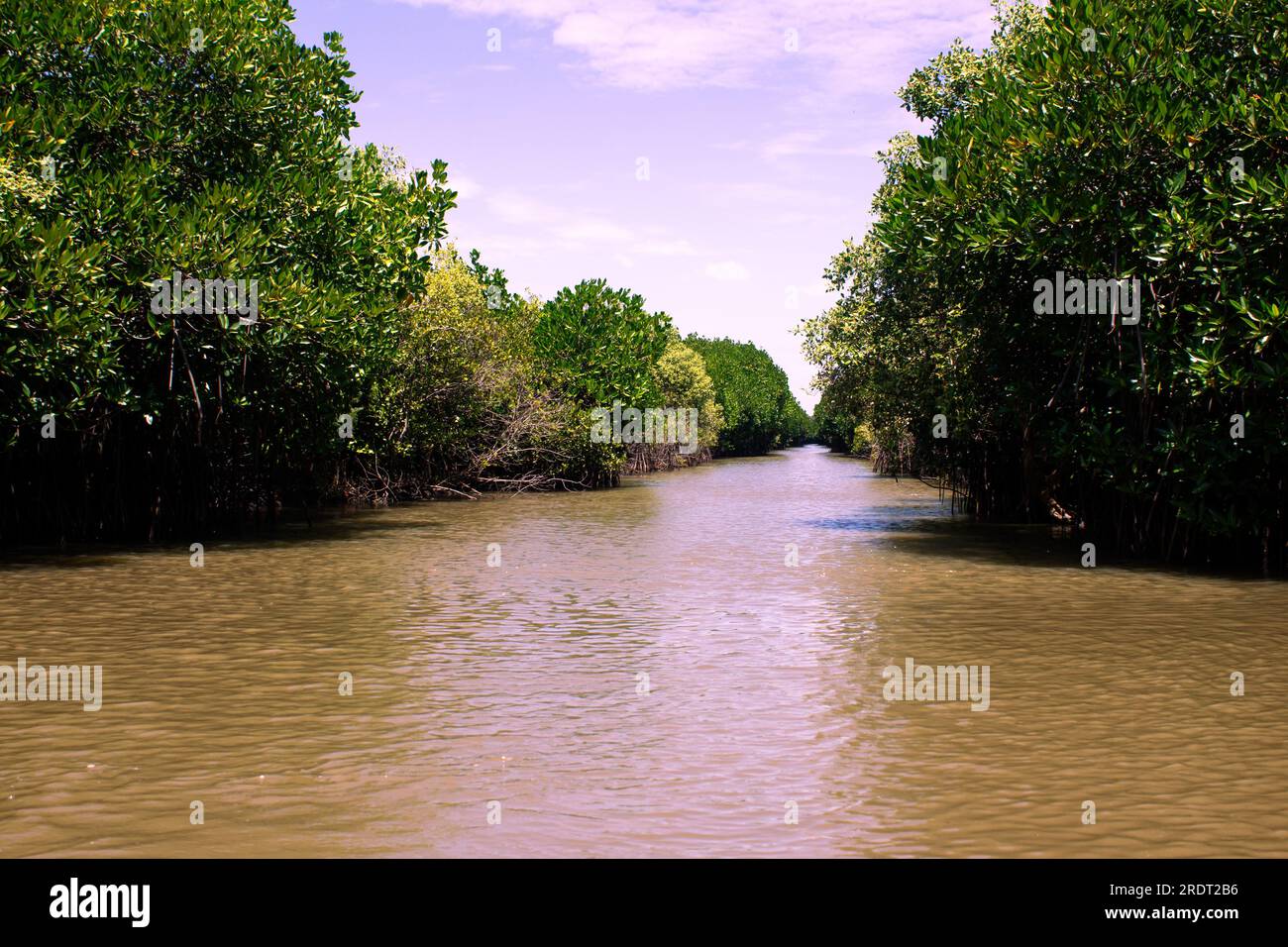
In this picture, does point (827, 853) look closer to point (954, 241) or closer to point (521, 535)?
point (954, 241)

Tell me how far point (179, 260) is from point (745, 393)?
99862 mm

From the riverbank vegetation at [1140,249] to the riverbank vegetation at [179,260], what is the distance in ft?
36.5

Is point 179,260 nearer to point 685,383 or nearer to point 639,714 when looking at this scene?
point 639,714

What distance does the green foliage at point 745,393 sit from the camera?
108438 mm

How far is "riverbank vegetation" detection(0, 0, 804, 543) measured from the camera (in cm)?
1888

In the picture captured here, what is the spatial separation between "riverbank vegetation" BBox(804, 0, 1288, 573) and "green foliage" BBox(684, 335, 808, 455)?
78.6m

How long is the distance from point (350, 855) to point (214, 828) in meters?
0.92

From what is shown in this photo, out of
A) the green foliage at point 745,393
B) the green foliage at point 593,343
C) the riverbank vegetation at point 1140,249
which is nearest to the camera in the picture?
the riverbank vegetation at point 1140,249
